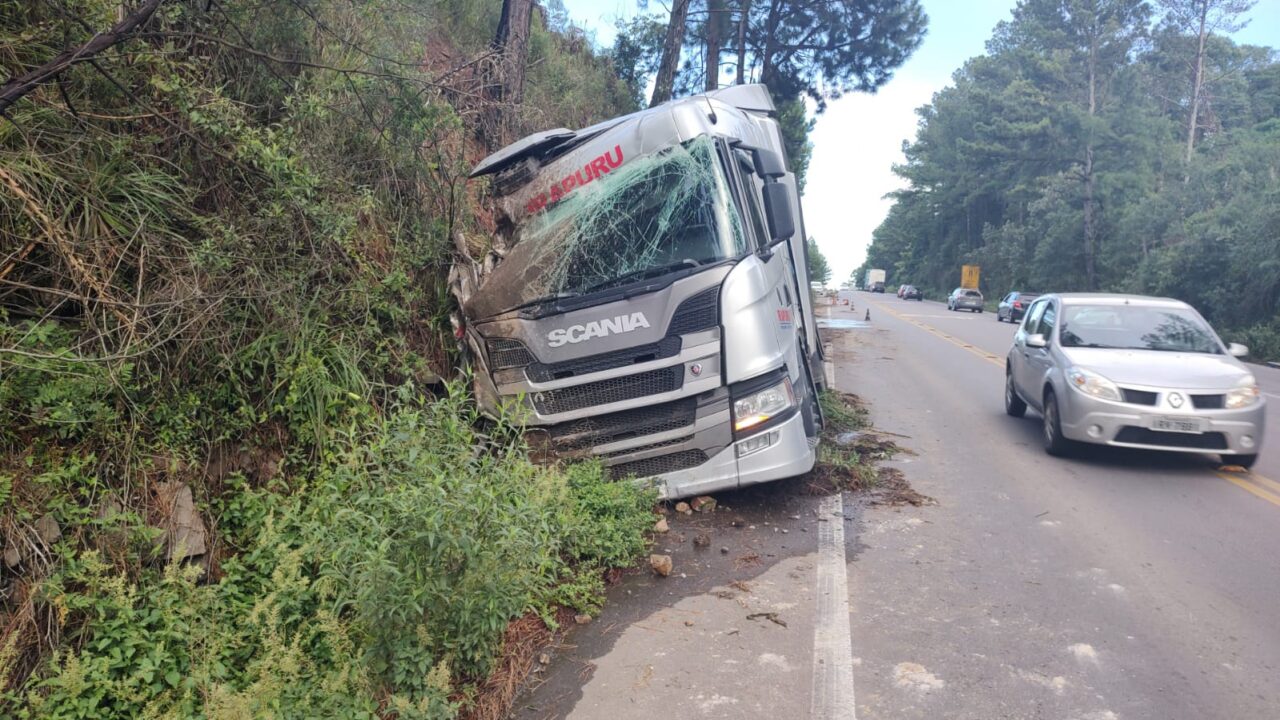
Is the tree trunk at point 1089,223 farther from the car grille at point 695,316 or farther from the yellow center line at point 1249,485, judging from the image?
the car grille at point 695,316

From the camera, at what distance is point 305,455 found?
18.3ft

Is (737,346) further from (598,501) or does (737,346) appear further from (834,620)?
(834,620)

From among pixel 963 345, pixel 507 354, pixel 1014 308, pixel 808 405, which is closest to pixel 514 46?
pixel 507 354

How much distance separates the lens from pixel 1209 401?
299 inches

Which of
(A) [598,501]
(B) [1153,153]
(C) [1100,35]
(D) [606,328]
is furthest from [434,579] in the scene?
(C) [1100,35]

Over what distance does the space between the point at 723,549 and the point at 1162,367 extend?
16.4ft

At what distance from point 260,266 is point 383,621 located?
A: 324cm

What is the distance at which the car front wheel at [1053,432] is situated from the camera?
8422mm

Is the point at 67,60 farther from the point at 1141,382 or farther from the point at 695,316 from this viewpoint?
the point at 1141,382

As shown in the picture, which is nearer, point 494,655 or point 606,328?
point 494,655

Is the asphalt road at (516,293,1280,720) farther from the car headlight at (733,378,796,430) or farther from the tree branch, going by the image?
the tree branch

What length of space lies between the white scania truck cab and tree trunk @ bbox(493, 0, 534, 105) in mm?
4154

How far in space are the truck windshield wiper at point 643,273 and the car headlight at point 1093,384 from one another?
13.9 ft

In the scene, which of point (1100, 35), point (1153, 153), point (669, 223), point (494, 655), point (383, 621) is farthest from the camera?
point (1100, 35)
